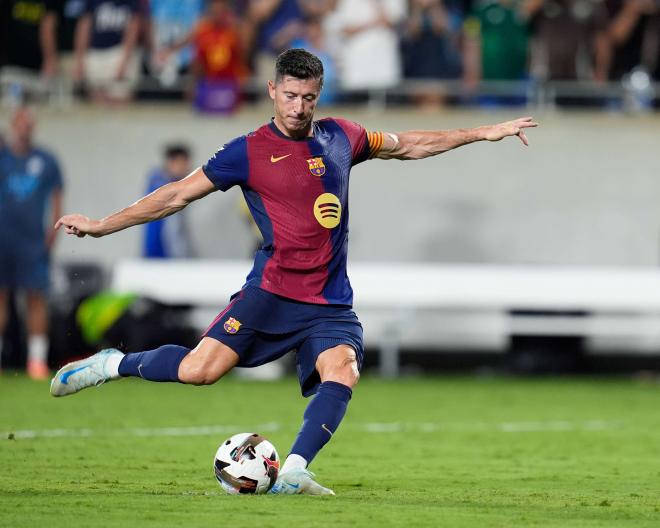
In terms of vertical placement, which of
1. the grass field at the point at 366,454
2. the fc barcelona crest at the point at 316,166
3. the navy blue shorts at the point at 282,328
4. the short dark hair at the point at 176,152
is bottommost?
the grass field at the point at 366,454

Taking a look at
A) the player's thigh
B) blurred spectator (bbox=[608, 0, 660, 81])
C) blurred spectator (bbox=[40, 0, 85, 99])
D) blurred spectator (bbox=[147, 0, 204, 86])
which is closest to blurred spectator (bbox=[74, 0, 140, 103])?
blurred spectator (bbox=[40, 0, 85, 99])

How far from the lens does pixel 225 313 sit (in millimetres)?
8070

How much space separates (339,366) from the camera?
7.88 meters

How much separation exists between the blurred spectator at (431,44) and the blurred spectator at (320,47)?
92 centimetres

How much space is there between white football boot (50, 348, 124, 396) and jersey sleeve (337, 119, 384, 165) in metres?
1.73

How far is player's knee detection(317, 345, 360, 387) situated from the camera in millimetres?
7848

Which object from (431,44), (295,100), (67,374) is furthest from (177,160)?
(295,100)

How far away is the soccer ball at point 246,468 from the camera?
753 centimetres

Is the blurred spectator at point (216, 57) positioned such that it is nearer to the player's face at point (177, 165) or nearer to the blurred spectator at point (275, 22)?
the blurred spectator at point (275, 22)

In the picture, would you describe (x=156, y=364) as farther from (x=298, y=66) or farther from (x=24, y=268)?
(x=24, y=268)

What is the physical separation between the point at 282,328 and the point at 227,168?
90cm

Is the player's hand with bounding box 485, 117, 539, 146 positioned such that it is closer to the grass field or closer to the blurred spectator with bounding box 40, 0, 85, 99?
the grass field

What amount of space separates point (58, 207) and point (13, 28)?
3.19m

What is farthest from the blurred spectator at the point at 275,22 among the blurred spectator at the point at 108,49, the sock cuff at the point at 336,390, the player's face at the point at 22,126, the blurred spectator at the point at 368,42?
the sock cuff at the point at 336,390
